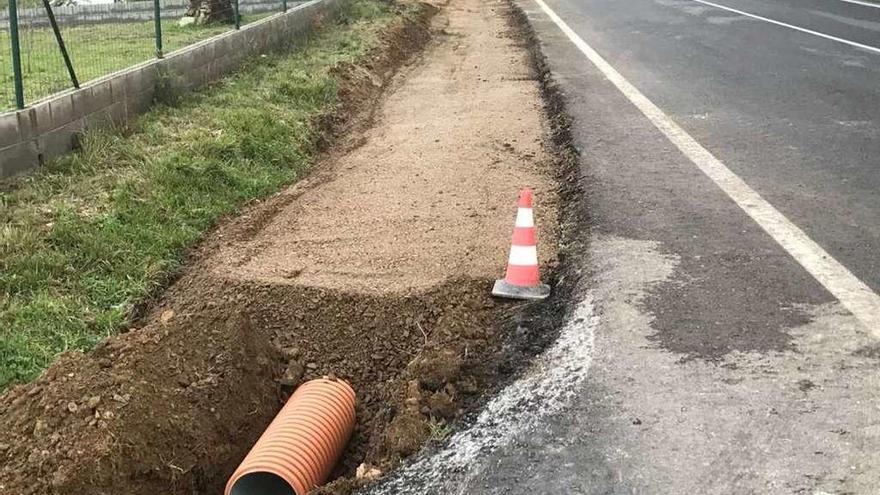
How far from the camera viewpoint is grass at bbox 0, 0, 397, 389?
14.7 feet

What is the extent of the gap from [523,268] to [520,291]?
13 centimetres

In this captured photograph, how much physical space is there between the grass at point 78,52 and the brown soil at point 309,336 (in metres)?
2.14

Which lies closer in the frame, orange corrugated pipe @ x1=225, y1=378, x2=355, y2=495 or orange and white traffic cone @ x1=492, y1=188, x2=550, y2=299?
orange corrugated pipe @ x1=225, y1=378, x2=355, y2=495

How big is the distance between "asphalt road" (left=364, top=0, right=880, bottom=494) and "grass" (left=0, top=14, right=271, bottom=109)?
14.5ft

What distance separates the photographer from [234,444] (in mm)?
4059

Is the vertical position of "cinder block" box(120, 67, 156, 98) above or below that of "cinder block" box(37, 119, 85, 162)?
above

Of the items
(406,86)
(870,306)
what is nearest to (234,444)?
(870,306)

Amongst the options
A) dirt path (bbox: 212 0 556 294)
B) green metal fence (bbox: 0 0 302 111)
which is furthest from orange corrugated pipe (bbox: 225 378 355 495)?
green metal fence (bbox: 0 0 302 111)

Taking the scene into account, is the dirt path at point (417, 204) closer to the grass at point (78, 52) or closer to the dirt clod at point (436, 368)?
the dirt clod at point (436, 368)

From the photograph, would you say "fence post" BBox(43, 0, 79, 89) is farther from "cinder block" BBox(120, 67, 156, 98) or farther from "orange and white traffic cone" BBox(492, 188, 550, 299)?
"orange and white traffic cone" BBox(492, 188, 550, 299)

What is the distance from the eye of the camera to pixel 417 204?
20.0ft

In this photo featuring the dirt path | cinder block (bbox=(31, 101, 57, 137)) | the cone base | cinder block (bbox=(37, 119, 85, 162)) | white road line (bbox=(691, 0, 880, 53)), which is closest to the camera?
the cone base

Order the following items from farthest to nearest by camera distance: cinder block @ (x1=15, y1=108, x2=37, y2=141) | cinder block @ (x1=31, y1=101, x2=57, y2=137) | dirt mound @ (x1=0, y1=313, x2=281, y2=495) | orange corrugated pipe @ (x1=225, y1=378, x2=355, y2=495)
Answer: cinder block @ (x1=31, y1=101, x2=57, y2=137) → cinder block @ (x1=15, y1=108, x2=37, y2=141) → orange corrugated pipe @ (x1=225, y1=378, x2=355, y2=495) → dirt mound @ (x1=0, y1=313, x2=281, y2=495)

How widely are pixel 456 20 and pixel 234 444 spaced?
627 inches
